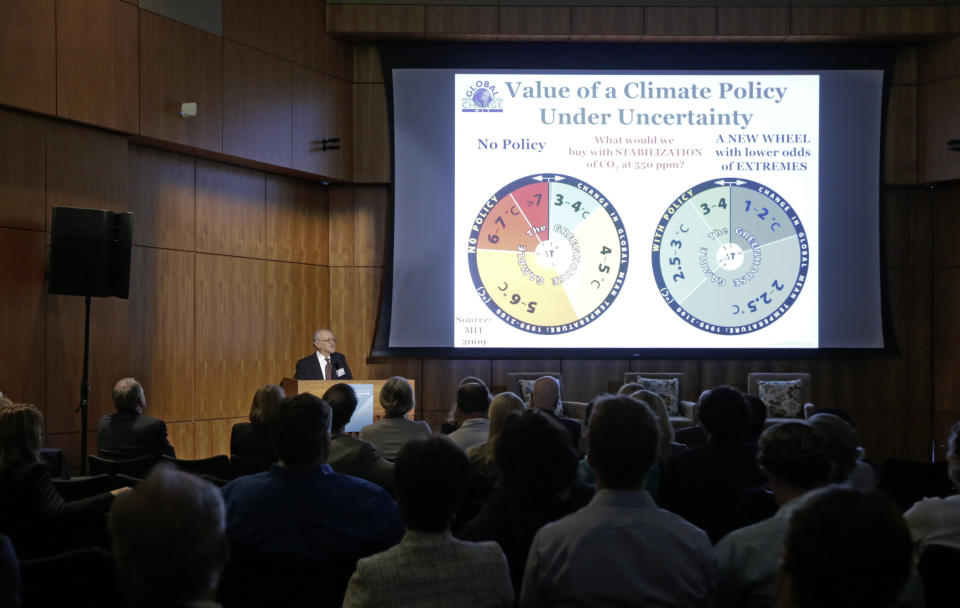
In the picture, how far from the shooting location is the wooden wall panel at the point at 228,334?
26.9 ft

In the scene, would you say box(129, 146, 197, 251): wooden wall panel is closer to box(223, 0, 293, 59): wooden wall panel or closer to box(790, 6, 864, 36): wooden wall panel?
box(223, 0, 293, 59): wooden wall panel

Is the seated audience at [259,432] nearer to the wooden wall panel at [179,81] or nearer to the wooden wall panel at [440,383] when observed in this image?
the wooden wall panel at [179,81]

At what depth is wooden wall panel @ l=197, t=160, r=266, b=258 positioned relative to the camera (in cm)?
827

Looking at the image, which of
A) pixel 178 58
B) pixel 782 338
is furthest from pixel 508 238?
pixel 178 58

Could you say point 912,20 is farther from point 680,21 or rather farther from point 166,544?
point 166,544

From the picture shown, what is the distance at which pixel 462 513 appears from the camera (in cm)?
291

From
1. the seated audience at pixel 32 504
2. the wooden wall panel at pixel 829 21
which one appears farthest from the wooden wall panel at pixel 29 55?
the wooden wall panel at pixel 829 21

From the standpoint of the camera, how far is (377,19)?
9133mm

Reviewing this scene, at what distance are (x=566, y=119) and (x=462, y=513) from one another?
675 cm

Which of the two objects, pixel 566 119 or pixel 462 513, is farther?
pixel 566 119

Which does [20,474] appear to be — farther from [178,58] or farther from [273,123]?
[273,123]

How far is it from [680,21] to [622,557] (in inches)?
328

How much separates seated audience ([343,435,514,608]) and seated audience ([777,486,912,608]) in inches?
28.6

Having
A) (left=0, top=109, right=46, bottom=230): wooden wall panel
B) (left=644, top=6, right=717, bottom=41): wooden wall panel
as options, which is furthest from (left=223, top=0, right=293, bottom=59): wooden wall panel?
(left=644, top=6, right=717, bottom=41): wooden wall panel
